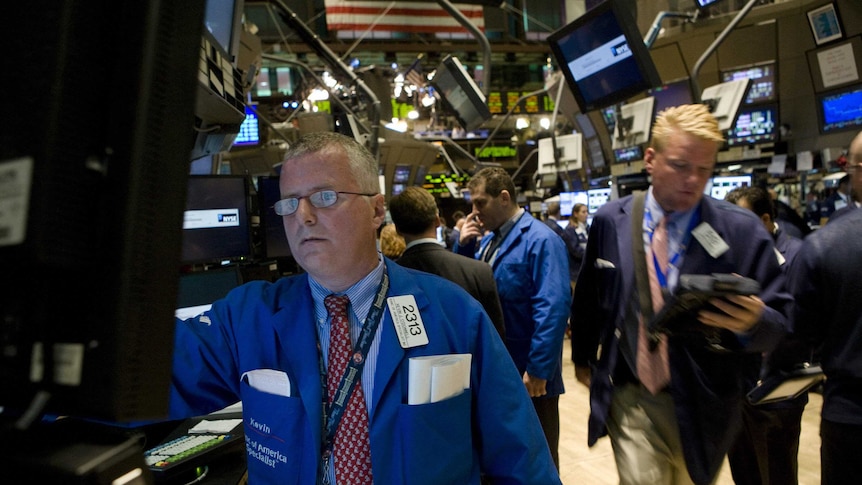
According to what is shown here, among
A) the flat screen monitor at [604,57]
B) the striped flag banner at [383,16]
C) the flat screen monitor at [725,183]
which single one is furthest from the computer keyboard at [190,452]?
the striped flag banner at [383,16]

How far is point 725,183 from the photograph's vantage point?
7.18 meters

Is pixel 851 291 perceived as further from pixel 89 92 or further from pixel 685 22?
pixel 685 22

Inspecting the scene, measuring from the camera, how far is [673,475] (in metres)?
2.24

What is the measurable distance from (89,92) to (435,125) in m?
24.5

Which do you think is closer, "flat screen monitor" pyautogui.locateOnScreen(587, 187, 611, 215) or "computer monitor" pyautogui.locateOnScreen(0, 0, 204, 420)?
"computer monitor" pyautogui.locateOnScreen(0, 0, 204, 420)

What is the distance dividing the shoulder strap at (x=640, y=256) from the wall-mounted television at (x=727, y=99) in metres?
4.63

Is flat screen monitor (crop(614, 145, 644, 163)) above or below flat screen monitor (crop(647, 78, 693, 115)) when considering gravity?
below

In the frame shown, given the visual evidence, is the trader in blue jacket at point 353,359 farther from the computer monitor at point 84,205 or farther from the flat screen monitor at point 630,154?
the flat screen monitor at point 630,154

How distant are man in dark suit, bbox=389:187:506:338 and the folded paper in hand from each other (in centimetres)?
143

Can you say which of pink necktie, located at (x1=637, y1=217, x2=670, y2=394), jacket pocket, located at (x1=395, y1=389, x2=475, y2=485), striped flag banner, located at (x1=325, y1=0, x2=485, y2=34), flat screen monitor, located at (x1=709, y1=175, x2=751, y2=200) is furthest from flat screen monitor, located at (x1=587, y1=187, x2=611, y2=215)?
jacket pocket, located at (x1=395, y1=389, x2=475, y2=485)

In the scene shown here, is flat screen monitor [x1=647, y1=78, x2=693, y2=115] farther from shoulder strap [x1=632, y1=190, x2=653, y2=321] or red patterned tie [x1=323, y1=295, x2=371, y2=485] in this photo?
red patterned tie [x1=323, y1=295, x2=371, y2=485]

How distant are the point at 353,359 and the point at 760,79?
443 inches

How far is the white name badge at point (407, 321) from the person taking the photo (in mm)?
1329

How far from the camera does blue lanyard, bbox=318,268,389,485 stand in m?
1.29
